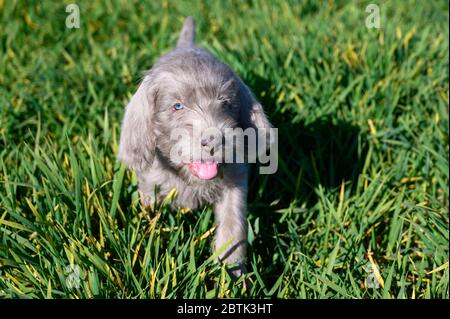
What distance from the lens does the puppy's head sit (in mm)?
2391

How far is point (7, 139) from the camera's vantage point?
3.33 meters

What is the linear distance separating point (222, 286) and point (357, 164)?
1.41 meters

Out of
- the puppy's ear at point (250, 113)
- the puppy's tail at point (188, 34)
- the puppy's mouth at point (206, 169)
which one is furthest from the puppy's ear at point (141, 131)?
the puppy's tail at point (188, 34)

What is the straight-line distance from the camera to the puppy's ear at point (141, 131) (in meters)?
2.65

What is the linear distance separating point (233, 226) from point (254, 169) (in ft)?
2.25

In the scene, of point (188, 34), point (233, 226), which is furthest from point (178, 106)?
point (188, 34)

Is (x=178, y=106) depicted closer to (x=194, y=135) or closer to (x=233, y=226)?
A: (x=194, y=135)

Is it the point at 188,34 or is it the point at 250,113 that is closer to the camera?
the point at 250,113

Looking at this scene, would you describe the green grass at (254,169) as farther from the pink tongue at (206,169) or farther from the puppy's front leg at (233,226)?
the pink tongue at (206,169)

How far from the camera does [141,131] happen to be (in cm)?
265

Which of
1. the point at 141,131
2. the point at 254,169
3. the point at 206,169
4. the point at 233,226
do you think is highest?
the point at 141,131
